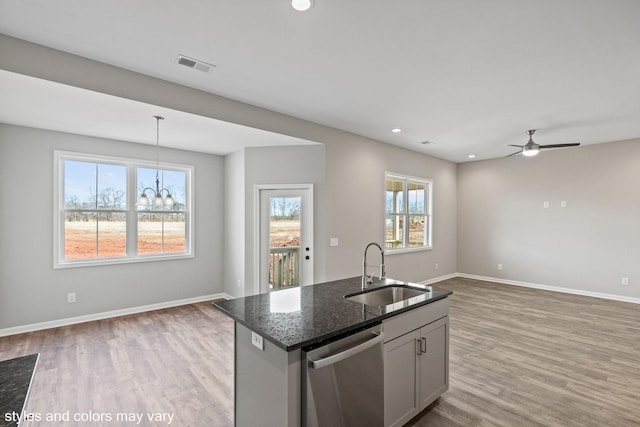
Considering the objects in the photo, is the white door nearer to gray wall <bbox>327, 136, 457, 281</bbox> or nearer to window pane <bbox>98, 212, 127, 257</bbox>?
gray wall <bbox>327, 136, 457, 281</bbox>

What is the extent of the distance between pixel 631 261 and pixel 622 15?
5.30 meters

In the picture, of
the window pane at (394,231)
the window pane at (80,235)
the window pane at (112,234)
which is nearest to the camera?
the window pane at (80,235)

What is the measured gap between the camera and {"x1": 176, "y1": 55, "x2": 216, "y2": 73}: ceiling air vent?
2.75 metres

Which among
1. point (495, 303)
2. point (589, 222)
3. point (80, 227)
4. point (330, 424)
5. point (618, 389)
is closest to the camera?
point (330, 424)

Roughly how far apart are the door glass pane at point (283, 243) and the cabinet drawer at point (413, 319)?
9.10 ft

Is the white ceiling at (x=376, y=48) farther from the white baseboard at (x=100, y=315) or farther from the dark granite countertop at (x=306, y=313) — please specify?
the white baseboard at (x=100, y=315)

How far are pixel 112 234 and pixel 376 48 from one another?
4.55 metres

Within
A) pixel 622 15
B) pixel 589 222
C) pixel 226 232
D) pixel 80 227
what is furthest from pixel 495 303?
pixel 80 227

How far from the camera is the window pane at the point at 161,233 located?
4980 millimetres

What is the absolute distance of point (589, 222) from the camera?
19.4 feet

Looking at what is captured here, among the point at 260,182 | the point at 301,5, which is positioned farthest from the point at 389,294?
the point at 260,182

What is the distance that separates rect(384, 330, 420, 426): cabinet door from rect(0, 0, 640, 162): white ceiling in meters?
2.25

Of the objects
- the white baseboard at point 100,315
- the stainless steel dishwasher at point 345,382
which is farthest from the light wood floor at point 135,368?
the stainless steel dishwasher at point 345,382

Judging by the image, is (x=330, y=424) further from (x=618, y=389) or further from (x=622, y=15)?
(x=622, y=15)
